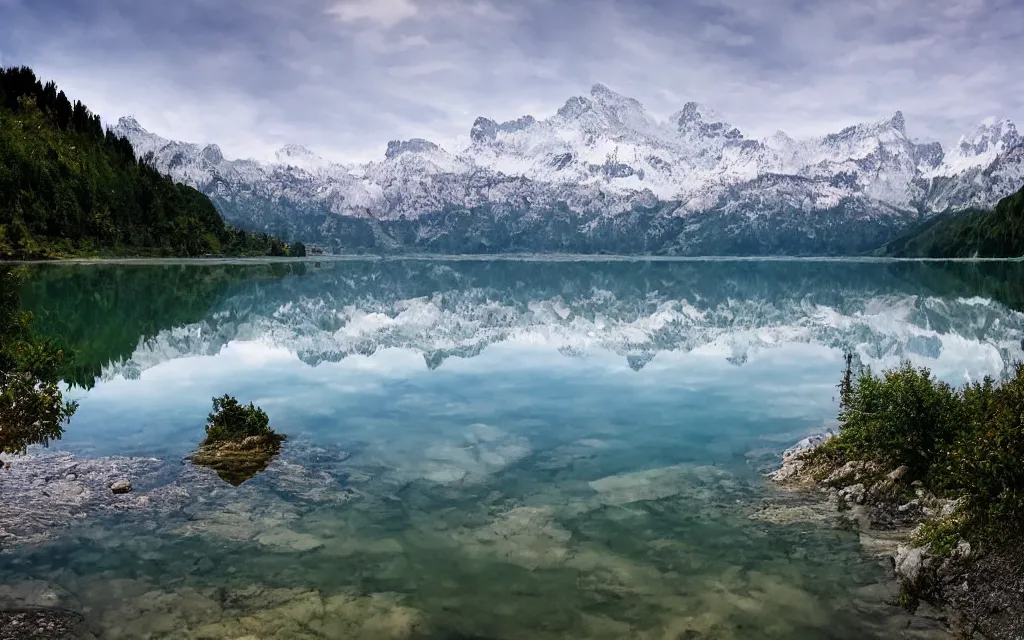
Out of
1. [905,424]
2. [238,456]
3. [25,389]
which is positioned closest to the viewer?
[905,424]

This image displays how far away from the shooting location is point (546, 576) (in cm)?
1770

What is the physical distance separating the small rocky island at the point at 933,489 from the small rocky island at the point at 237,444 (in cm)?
1780

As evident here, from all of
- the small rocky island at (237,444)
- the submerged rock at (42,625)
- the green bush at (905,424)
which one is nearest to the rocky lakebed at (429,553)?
the submerged rock at (42,625)

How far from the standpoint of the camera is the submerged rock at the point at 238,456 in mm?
25469

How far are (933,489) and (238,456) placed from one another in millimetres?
23345

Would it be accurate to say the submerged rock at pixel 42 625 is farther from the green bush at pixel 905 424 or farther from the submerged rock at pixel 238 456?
the green bush at pixel 905 424

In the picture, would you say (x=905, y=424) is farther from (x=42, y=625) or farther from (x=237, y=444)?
(x=42, y=625)

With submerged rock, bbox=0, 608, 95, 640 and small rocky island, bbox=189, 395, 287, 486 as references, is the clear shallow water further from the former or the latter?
small rocky island, bbox=189, 395, 287, 486

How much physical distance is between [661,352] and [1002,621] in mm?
44827

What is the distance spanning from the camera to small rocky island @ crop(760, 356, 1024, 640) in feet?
51.0

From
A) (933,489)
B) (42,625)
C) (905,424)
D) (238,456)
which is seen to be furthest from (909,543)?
(238,456)

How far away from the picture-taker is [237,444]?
91.5 feet

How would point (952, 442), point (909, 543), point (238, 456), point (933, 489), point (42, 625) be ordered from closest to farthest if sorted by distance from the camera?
point (42, 625)
point (909, 543)
point (933, 489)
point (952, 442)
point (238, 456)

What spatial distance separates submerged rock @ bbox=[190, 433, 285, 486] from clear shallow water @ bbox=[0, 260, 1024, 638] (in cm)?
80
